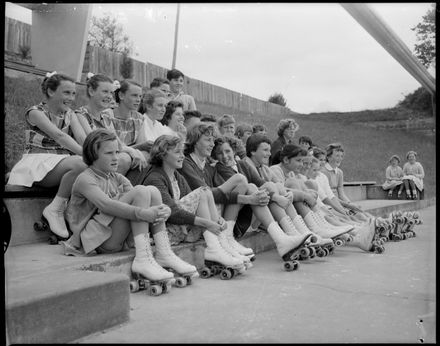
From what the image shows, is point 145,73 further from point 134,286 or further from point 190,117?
point 134,286

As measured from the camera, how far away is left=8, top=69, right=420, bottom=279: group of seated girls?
2.72 metres

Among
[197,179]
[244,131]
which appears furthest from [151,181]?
[244,131]

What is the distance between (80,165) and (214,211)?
907mm

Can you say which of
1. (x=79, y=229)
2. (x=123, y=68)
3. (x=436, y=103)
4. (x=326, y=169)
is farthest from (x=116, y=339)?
(x=123, y=68)

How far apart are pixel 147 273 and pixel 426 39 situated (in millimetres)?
1819

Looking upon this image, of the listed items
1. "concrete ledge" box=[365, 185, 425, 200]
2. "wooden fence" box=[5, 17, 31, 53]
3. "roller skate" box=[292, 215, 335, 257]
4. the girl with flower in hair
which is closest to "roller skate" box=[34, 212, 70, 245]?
the girl with flower in hair

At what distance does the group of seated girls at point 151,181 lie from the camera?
2721mm

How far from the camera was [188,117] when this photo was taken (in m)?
4.50

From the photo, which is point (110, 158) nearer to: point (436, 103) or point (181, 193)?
point (181, 193)

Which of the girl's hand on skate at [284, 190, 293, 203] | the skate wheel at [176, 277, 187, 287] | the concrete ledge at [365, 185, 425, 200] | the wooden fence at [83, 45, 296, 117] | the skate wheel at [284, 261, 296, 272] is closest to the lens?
the skate wheel at [176, 277, 187, 287]

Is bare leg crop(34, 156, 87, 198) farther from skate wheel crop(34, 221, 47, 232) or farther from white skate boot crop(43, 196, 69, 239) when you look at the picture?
skate wheel crop(34, 221, 47, 232)

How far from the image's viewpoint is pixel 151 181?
3.09 m

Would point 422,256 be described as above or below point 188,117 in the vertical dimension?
below

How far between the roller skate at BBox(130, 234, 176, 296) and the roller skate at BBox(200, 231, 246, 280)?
39 centimetres
